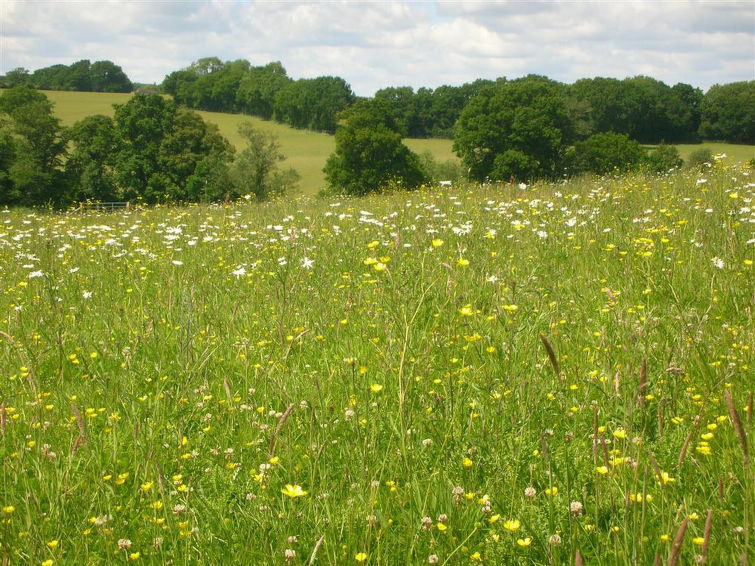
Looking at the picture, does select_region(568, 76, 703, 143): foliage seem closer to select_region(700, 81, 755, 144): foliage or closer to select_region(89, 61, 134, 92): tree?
select_region(700, 81, 755, 144): foliage

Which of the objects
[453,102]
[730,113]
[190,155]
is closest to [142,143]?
[190,155]

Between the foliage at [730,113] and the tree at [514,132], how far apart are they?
26206 millimetres

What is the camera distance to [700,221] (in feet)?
17.6

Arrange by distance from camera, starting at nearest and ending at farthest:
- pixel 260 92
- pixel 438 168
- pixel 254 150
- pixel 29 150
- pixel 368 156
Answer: pixel 29 150 < pixel 254 150 < pixel 368 156 < pixel 438 168 < pixel 260 92

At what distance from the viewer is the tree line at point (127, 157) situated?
43.6 m

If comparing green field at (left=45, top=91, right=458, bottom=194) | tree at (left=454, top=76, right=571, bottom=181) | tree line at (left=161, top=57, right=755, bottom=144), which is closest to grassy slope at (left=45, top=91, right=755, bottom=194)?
green field at (left=45, top=91, right=458, bottom=194)

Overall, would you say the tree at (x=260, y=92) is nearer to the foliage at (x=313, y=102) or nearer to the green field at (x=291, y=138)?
the foliage at (x=313, y=102)

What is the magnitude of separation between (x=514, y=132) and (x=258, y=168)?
2064 centimetres

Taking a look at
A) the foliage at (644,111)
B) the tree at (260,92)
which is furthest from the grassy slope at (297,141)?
the foliage at (644,111)

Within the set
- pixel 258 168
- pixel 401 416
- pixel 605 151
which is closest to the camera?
pixel 401 416

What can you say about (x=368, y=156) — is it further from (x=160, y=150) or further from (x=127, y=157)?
(x=127, y=157)

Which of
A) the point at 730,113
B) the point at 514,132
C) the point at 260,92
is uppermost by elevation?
the point at 260,92

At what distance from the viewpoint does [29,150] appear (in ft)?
145

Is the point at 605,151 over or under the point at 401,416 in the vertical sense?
over
